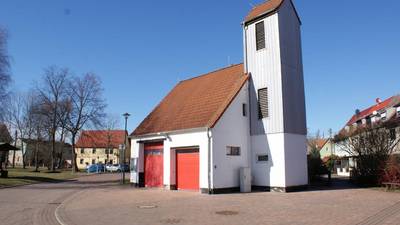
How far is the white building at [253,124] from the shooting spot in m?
23.1

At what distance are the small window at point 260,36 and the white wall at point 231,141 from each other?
2644 millimetres

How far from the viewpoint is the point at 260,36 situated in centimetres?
2566

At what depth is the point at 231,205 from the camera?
16547 millimetres

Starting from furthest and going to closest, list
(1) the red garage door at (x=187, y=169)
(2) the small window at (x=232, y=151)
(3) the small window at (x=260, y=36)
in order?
(3) the small window at (x=260, y=36)
(1) the red garage door at (x=187, y=169)
(2) the small window at (x=232, y=151)

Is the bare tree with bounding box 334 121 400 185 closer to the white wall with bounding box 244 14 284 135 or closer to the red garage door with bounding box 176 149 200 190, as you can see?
the white wall with bounding box 244 14 284 135

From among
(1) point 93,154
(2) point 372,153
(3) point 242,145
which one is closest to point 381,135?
(2) point 372,153

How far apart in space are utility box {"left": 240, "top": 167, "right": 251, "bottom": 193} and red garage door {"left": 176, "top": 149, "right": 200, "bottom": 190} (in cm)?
268

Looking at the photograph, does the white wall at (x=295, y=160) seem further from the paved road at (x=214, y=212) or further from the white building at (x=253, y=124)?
the paved road at (x=214, y=212)

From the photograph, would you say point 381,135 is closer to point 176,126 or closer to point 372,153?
point 372,153

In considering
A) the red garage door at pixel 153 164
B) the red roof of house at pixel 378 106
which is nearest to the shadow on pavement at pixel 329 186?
the red garage door at pixel 153 164

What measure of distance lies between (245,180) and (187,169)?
12.6 feet

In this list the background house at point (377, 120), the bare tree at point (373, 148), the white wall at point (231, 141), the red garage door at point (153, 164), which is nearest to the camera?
the white wall at point (231, 141)

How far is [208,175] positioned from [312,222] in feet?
35.9

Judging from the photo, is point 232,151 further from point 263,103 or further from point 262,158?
point 263,103
